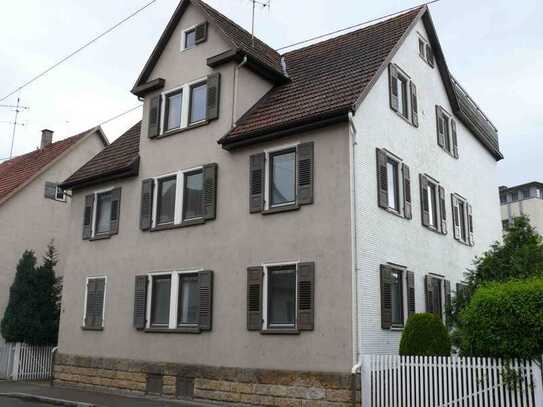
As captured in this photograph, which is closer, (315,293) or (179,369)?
(315,293)

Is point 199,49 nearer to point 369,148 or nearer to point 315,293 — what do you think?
point 369,148

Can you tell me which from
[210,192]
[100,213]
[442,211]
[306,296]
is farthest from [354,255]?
[100,213]

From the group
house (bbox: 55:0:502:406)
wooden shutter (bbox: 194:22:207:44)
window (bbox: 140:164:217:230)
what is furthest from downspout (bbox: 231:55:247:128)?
wooden shutter (bbox: 194:22:207:44)

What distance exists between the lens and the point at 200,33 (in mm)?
18812

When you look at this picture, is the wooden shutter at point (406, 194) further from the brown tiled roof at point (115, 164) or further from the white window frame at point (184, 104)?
the brown tiled roof at point (115, 164)

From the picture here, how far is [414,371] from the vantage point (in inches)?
505

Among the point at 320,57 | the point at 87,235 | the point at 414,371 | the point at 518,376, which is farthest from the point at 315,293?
the point at 87,235

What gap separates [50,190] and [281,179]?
14.5 meters

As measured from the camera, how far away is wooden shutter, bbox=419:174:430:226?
17891 mm

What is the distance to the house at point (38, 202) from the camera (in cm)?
2444

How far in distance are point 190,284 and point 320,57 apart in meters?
7.86

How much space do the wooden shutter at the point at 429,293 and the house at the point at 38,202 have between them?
13.8 meters

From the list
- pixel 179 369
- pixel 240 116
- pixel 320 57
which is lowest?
pixel 179 369

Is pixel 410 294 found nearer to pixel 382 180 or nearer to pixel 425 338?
pixel 425 338
